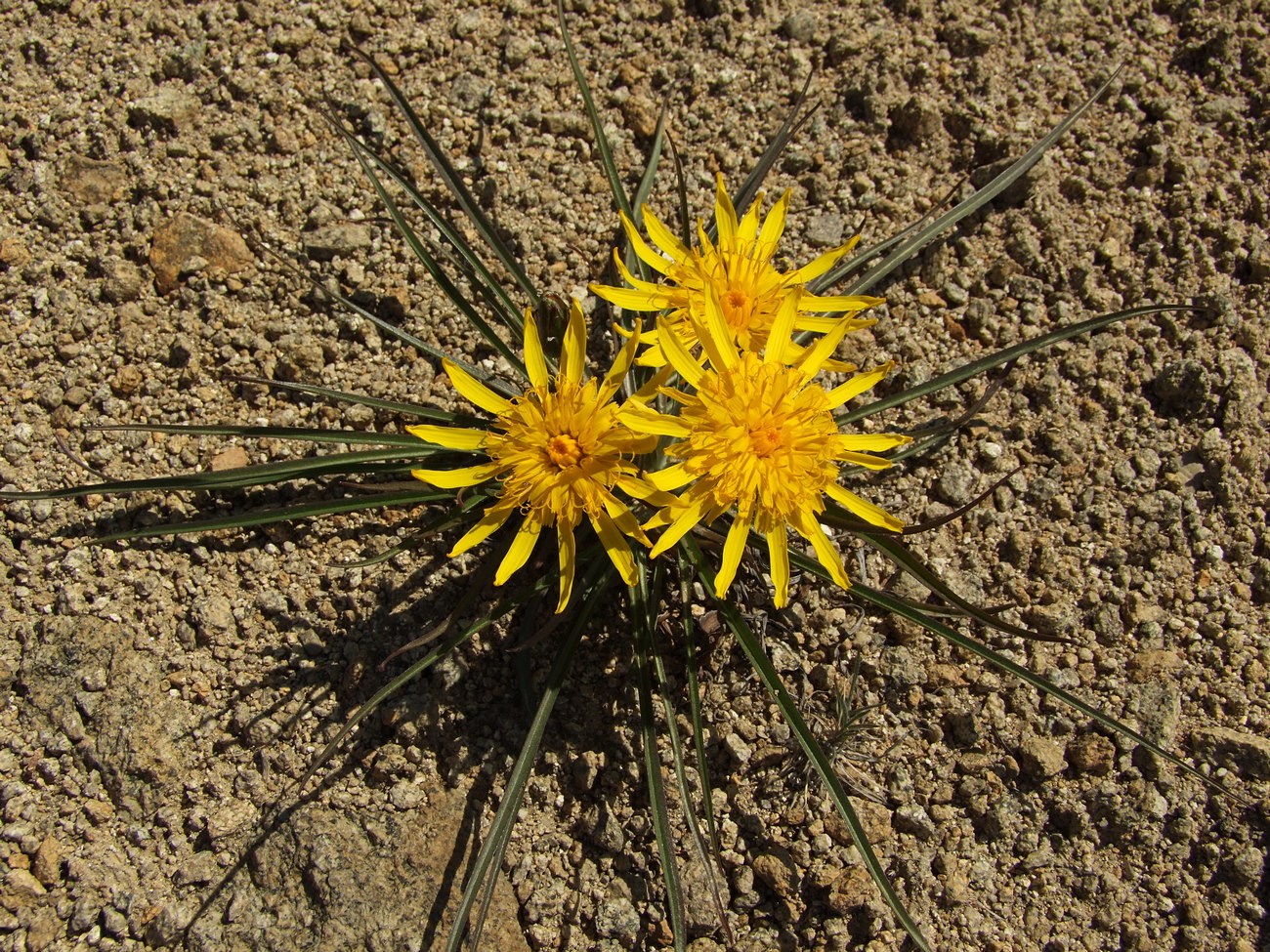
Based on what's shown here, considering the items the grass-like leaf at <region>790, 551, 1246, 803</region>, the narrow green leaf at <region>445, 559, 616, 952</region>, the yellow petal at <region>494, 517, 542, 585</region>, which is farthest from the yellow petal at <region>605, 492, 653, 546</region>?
the grass-like leaf at <region>790, 551, 1246, 803</region>

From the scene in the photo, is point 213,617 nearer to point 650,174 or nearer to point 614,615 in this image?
point 614,615

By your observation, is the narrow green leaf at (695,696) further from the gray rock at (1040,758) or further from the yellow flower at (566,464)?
the gray rock at (1040,758)

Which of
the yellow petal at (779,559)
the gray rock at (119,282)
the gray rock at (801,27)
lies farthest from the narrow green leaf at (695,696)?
the gray rock at (801,27)

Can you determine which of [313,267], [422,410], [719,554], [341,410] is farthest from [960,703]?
[313,267]

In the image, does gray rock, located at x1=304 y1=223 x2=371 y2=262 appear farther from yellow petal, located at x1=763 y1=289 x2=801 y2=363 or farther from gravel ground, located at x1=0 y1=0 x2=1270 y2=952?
yellow petal, located at x1=763 y1=289 x2=801 y2=363

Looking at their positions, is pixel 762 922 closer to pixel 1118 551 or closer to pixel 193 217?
pixel 1118 551

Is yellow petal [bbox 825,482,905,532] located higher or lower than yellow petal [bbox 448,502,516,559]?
higher
